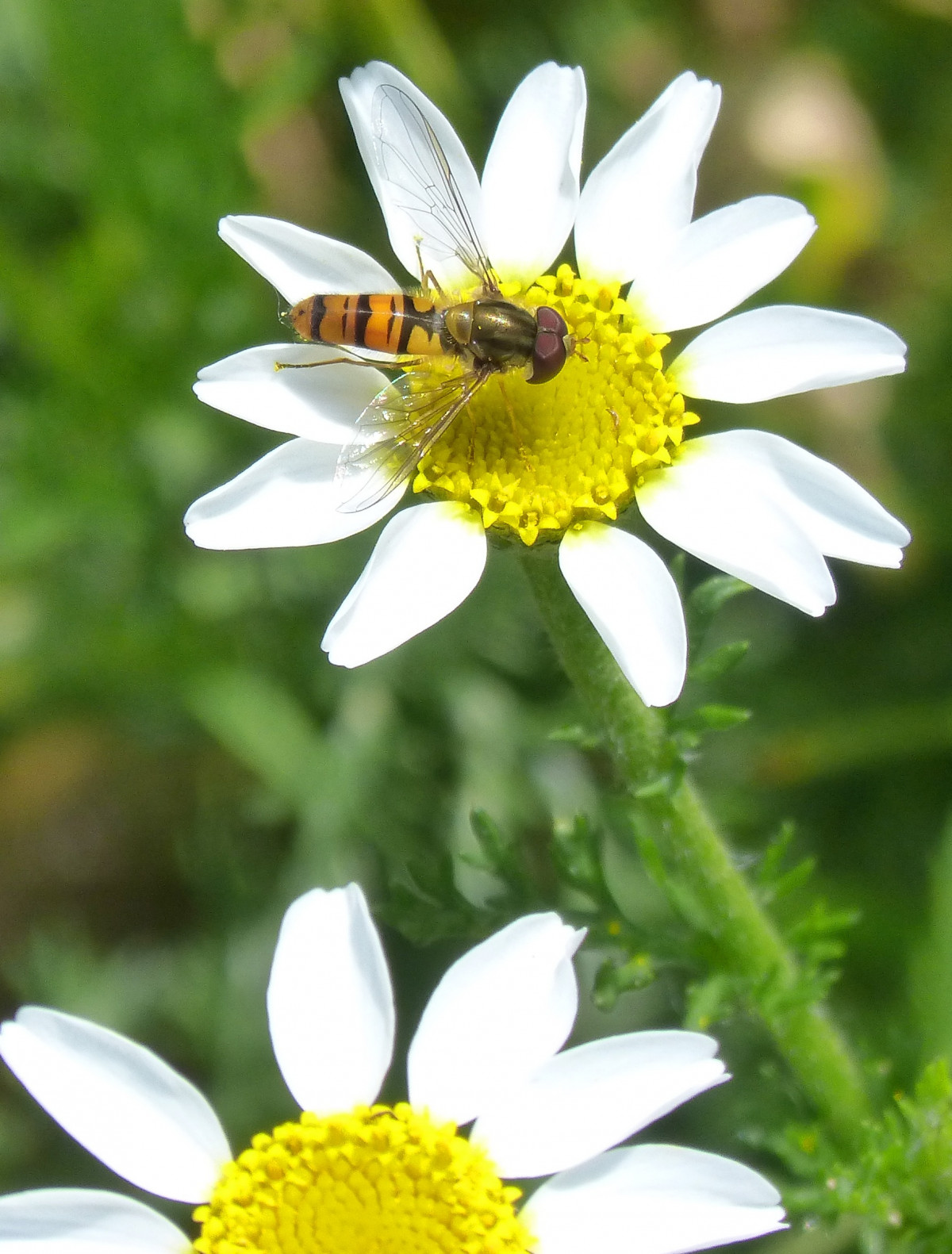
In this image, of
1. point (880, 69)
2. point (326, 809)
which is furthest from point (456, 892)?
point (880, 69)

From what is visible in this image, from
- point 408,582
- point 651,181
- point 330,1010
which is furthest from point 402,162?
point 330,1010

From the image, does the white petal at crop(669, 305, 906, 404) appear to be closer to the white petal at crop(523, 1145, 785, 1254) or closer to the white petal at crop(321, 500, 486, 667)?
the white petal at crop(321, 500, 486, 667)

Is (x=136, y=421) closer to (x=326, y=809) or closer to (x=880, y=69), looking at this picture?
(x=326, y=809)

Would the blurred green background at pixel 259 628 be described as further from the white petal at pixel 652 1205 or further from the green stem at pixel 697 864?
the white petal at pixel 652 1205

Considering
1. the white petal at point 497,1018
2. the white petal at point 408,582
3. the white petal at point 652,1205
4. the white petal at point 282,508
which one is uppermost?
the white petal at point 282,508

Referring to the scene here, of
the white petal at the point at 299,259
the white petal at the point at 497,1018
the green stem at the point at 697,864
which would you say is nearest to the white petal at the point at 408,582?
the green stem at the point at 697,864

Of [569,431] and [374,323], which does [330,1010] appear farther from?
[374,323]
